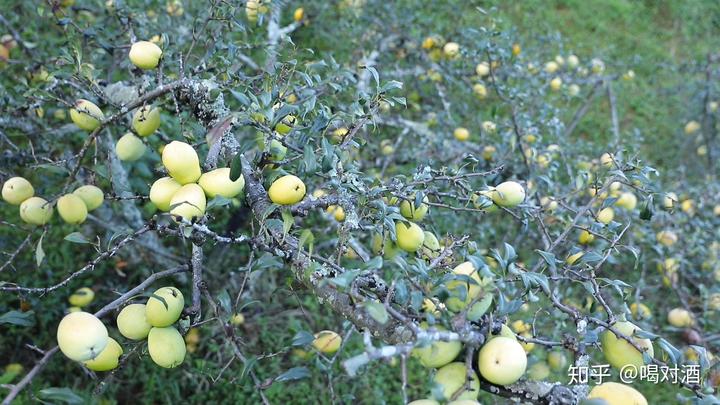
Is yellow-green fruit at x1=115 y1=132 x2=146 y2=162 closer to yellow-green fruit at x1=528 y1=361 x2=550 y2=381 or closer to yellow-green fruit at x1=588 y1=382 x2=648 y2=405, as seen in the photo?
yellow-green fruit at x1=528 y1=361 x2=550 y2=381

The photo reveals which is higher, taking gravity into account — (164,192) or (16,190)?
(164,192)

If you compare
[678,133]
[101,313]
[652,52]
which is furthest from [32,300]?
[652,52]

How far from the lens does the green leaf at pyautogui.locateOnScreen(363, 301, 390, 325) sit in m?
0.89

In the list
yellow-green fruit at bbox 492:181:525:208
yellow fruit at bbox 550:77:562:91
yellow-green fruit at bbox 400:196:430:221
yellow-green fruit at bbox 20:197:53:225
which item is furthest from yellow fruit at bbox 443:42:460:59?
yellow-green fruit at bbox 20:197:53:225

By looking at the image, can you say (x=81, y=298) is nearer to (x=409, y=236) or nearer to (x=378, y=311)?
(x=409, y=236)

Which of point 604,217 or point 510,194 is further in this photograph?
point 604,217

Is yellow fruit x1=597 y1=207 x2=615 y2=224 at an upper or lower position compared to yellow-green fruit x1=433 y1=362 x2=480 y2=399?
lower

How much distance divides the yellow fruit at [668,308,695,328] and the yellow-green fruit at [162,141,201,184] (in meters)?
2.27

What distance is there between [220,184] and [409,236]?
0.40m

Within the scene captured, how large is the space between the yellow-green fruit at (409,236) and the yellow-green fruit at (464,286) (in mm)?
166

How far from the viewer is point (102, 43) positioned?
6.45ft

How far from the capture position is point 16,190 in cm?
168

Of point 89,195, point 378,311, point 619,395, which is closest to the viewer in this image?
point 378,311

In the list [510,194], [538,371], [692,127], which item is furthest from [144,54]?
[692,127]
